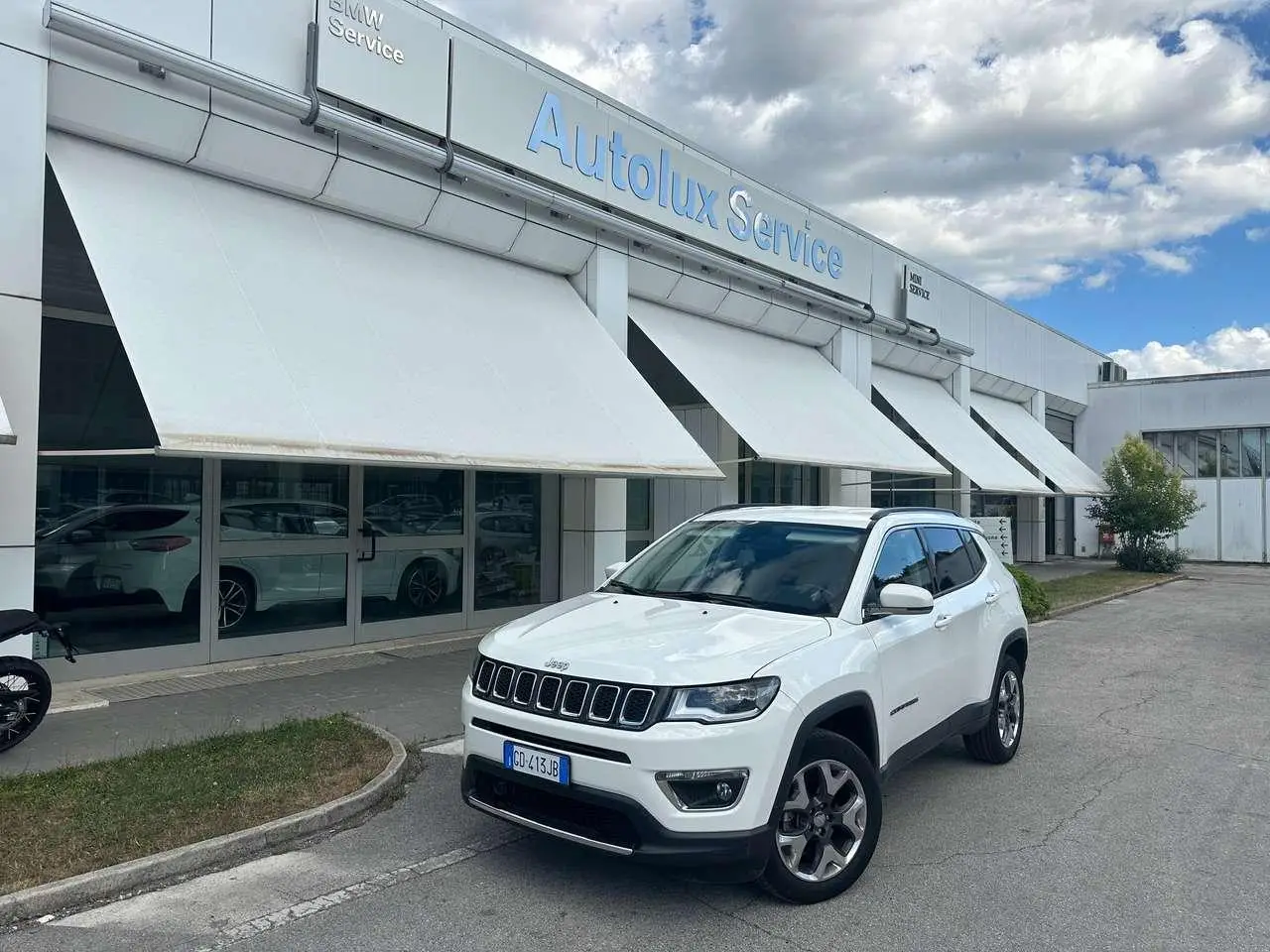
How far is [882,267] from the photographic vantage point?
18.0 m

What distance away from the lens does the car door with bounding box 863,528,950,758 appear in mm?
4695

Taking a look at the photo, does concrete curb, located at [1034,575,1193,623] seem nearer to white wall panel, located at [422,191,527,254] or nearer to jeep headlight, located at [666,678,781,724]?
white wall panel, located at [422,191,527,254]

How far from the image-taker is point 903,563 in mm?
5422

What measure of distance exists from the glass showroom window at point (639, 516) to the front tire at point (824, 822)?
34.2 ft

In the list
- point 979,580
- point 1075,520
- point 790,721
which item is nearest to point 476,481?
point 979,580

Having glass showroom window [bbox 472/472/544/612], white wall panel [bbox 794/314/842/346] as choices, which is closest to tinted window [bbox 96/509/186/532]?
glass showroom window [bbox 472/472/544/612]

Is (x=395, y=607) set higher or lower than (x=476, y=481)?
lower

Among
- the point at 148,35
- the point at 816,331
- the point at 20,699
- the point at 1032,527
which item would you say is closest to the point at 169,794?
the point at 20,699

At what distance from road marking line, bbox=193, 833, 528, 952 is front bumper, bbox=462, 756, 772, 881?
59cm

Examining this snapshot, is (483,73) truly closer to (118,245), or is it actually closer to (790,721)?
(118,245)

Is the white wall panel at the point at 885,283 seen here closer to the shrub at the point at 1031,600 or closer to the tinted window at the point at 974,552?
the shrub at the point at 1031,600

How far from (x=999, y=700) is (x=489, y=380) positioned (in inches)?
207

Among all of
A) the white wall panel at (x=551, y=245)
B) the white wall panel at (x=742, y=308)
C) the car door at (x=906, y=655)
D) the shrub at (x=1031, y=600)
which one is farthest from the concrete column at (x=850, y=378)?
the car door at (x=906, y=655)

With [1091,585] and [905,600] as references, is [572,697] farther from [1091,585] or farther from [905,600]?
[1091,585]
